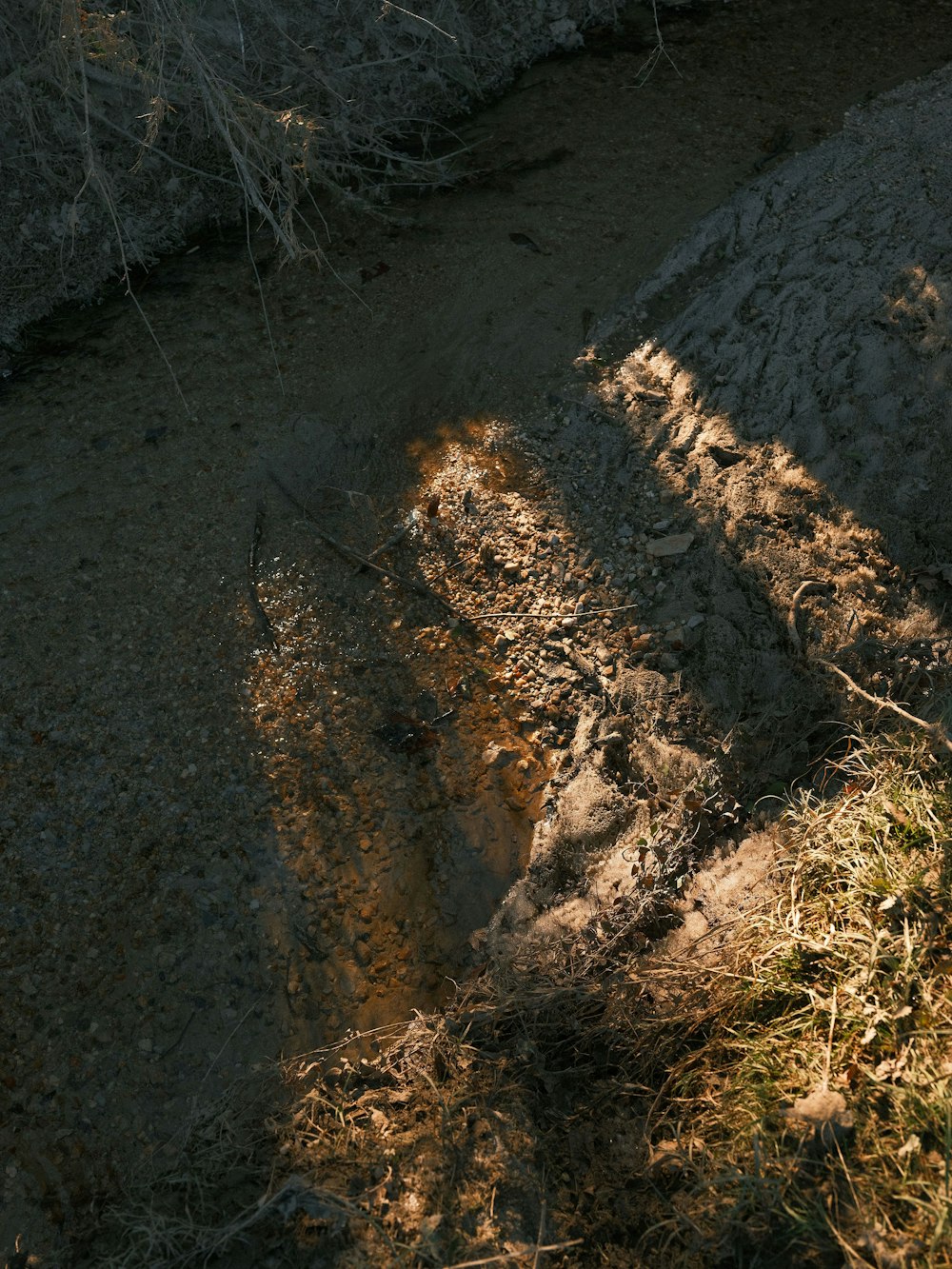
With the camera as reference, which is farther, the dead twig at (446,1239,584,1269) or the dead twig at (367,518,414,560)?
the dead twig at (367,518,414,560)

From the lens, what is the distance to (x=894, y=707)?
312 cm

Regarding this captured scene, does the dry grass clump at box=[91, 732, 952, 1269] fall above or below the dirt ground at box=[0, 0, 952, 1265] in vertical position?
below

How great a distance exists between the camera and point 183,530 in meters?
4.19

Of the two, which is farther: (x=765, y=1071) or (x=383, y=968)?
(x=383, y=968)

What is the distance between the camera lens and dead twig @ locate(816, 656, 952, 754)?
2992 mm

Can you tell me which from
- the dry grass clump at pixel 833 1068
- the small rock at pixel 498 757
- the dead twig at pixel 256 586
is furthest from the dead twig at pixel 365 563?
the dry grass clump at pixel 833 1068

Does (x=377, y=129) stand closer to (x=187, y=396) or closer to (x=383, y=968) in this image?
(x=187, y=396)

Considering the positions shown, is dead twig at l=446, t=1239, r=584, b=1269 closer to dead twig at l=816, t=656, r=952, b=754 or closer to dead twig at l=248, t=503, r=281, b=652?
dead twig at l=816, t=656, r=952, b=754

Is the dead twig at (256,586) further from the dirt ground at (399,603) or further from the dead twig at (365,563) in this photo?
the dead twig at (365,563)

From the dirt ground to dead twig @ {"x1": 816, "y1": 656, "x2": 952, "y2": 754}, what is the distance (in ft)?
0.28

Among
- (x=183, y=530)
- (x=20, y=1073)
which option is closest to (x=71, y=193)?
(x=183, y=530)

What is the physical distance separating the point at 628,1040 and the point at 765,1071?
16.0 inches

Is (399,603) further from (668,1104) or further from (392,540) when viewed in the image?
(668,1104)

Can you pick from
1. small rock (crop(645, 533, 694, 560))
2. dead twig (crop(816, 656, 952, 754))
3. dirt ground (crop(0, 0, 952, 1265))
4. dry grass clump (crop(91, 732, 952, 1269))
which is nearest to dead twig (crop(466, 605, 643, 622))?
dirt ground (crop(0, 0, 952, 1265))
